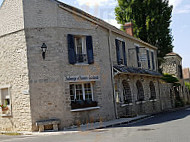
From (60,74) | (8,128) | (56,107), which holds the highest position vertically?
(60,74)

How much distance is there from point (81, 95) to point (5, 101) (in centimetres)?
414

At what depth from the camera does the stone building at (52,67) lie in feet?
46.3

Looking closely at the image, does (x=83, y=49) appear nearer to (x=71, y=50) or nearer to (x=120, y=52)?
(x=71, y=50)

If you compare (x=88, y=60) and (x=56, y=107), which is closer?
(x=56, y=107)

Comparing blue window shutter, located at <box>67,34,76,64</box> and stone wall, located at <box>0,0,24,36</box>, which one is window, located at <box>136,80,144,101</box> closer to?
blue window shutter, located at <box>67,34,76,64</box>

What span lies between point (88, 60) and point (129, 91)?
559 cm

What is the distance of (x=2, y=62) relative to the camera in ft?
51.1

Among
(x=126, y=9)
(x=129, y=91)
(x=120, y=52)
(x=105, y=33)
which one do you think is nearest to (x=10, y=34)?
(x=105, y=33)

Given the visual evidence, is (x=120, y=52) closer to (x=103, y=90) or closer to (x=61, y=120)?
(x=103, y=90)

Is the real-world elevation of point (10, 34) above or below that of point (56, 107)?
above

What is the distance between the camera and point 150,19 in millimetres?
30203

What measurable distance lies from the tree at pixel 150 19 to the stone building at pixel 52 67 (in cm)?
1413

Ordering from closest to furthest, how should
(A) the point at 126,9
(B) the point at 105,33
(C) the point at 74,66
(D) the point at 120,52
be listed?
(C) the point at 74,66 → (B) the point at 105,33 → (D) the point at 120,52 → (A) the point at 126,9

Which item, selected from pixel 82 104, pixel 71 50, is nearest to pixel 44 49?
pixel 71 50
